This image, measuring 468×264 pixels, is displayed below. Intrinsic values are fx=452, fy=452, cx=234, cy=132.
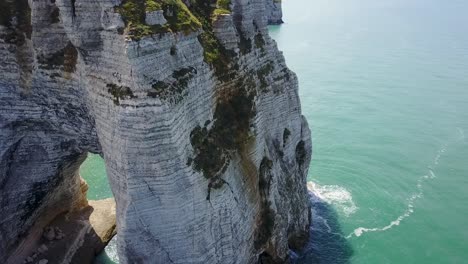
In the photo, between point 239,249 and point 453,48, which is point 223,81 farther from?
point 453,48

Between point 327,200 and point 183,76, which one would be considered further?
point 327,200

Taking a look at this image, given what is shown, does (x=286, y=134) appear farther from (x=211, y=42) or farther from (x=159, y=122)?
(x=159, y=122)

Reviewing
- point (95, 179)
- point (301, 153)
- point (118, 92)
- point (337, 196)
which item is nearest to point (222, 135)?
point (118, 92)

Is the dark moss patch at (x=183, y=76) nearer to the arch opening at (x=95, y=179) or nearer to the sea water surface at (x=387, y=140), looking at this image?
the sea water surface at (x=387, y=140)

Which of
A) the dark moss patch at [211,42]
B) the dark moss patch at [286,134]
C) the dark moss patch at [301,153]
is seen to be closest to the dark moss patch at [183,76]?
the dark moss patch at [211,42]

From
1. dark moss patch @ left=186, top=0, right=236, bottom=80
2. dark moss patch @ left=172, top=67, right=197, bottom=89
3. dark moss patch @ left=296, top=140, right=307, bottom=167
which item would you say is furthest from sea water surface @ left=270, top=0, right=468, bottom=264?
dark moss patch @ left=172, top=67, right=197, bottom=89

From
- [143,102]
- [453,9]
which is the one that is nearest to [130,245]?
[143,102]
